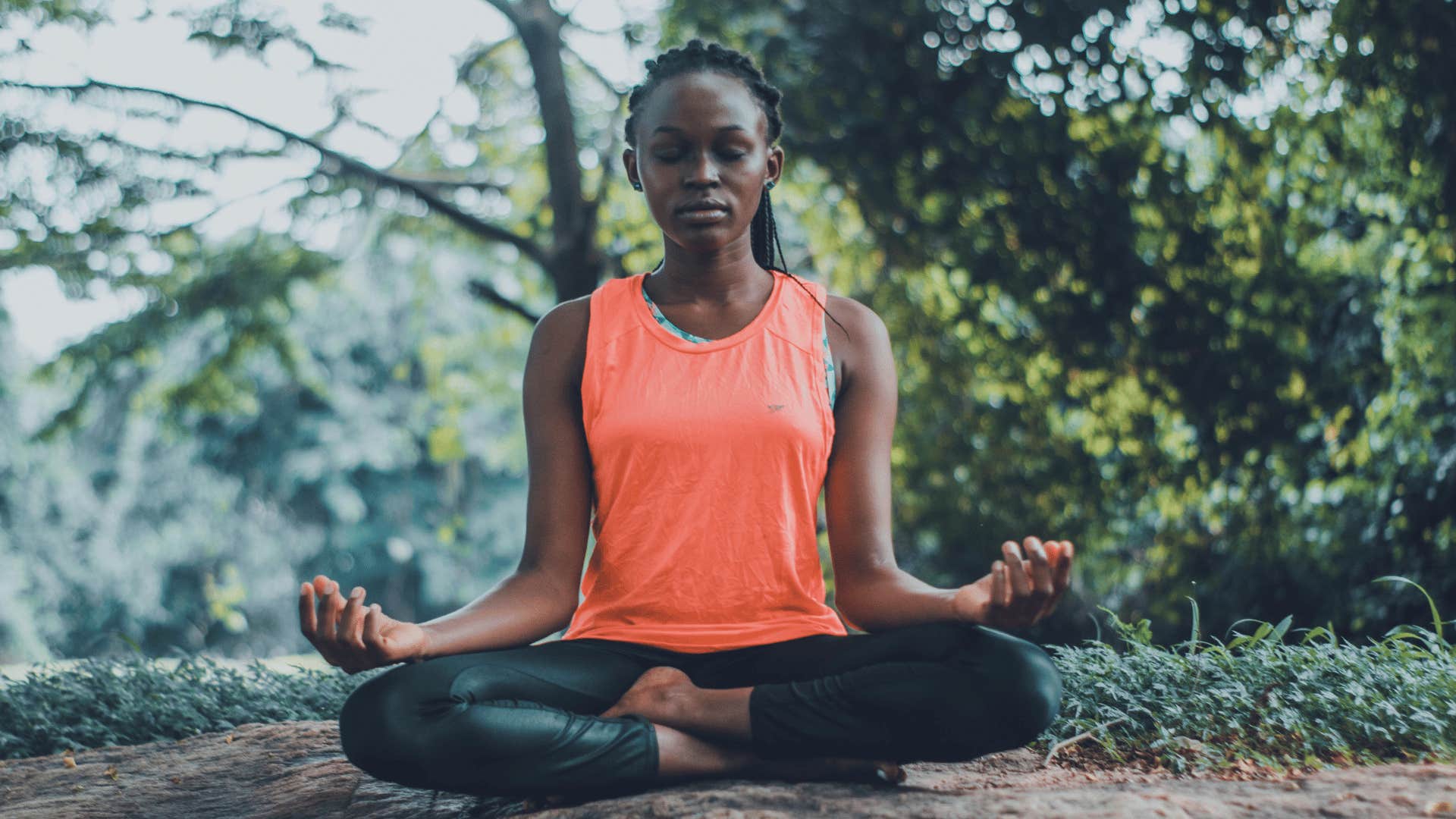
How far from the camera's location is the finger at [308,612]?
2.05m

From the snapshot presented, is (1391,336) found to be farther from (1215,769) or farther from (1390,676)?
(1215,769)

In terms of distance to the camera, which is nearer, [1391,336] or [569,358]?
[569,358]

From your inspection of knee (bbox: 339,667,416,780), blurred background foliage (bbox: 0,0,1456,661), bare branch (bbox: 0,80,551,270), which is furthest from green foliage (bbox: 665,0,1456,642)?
knee (bbox: 339,667,416,780)

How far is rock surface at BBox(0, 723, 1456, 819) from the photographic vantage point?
2.08 meters

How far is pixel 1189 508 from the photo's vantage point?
5703mm

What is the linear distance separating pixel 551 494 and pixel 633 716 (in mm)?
551

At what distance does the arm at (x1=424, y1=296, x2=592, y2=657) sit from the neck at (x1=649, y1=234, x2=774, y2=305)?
23 centimetres

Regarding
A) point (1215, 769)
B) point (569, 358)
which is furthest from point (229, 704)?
point (1215, 769)

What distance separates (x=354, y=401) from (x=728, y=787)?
18.2 metres

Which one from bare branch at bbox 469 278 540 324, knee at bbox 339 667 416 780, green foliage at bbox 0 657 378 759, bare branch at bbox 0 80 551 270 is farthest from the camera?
bare branch at bbox 469 278 540 324

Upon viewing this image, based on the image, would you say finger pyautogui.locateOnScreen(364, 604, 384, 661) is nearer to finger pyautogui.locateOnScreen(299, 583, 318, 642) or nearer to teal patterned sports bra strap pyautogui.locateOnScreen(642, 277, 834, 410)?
finger pyautogui.locateOnScreen(299, 583, 318, 642)

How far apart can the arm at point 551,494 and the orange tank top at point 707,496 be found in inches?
2.2

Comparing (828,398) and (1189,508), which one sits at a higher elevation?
(828,398)

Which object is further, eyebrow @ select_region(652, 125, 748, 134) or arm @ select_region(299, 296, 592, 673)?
eyebrow @ select_region(652, 125, 748, 134)
